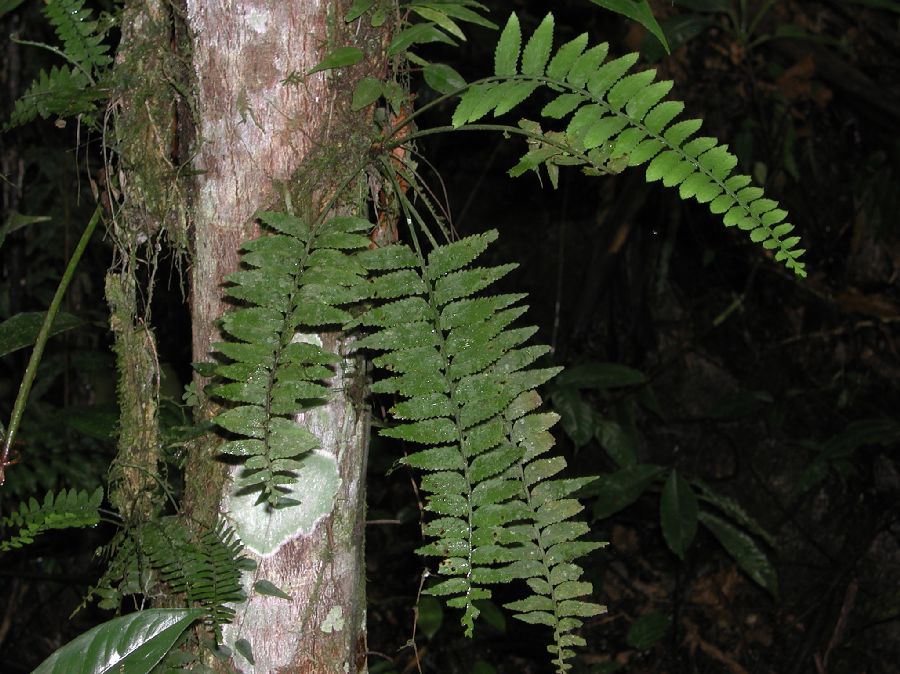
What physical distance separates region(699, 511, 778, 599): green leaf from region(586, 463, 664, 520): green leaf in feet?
1.37

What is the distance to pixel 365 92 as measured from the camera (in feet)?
4.27

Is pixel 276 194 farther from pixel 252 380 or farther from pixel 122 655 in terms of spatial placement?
pixel 122 655

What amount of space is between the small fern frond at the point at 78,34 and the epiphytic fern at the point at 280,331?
63 cm

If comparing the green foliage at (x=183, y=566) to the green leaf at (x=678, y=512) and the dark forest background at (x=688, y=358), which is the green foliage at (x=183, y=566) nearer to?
the dark forest background at (x=688, y=358)

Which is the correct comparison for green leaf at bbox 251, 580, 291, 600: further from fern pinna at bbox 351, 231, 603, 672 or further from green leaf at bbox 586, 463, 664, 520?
green leaf at bbox 586, 463, 664, 520

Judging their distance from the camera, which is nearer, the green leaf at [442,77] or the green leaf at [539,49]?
the green leaf at [539,49]

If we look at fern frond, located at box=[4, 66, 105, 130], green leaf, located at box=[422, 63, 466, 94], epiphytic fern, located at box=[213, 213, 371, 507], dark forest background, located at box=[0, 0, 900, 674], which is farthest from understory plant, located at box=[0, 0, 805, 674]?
dark forest background, located at box=[0, 0, 900, 674]

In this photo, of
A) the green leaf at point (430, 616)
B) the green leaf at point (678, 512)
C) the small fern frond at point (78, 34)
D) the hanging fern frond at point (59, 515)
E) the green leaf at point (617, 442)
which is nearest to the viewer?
the hanging fern frond at point (59, 515)

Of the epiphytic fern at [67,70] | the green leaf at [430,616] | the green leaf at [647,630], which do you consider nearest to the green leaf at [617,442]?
the green leaf at [647,630]

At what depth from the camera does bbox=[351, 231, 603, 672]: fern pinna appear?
1.18 meters

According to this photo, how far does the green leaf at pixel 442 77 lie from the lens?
1.52 m

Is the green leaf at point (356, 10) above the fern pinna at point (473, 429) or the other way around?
above

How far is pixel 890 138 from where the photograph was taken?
365 centimetres

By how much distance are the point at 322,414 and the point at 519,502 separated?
1.10 ft
